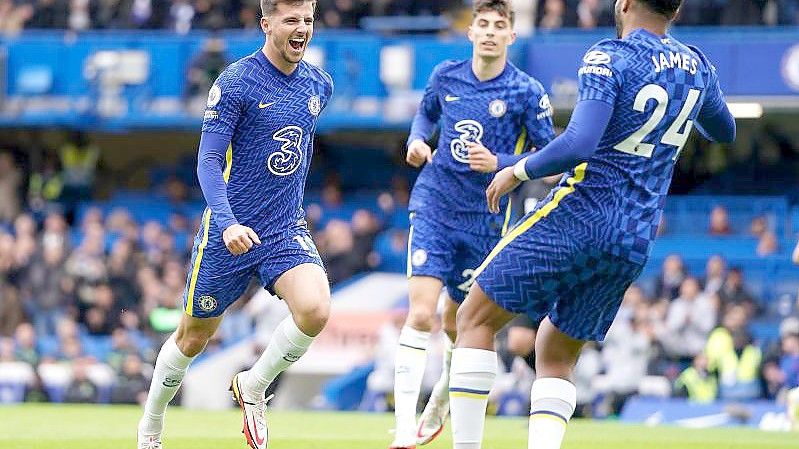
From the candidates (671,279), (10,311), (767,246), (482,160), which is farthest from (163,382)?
(10,311)

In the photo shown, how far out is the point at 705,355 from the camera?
17125mm

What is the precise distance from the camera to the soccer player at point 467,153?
9.77 metres

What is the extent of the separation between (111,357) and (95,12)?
345 inches

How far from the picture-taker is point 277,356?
340 inches

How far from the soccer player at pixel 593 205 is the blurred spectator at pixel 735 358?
974 cm

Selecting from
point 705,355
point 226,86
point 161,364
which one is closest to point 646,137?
point 226,86

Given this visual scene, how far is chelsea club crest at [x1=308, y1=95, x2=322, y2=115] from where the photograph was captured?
28.0ft

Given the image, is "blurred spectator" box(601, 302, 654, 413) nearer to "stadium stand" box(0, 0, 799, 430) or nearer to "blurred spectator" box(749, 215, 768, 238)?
"stadium stand" box(0, 0, 799, 430)

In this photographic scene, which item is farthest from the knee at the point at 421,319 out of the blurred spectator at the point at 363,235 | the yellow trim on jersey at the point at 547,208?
the blurred spectator at the point at 363,235

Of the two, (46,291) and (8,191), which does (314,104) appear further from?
(8,191)

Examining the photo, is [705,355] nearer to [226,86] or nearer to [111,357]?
[111,357]

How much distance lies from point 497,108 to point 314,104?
1737mm

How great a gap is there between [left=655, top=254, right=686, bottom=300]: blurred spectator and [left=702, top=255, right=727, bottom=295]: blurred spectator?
316mm

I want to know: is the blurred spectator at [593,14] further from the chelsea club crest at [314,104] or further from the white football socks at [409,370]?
the chelsea club crest at [314,104]
